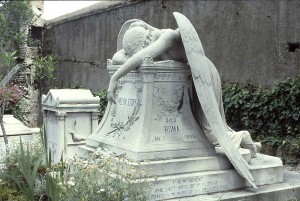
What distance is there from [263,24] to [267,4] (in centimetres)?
38

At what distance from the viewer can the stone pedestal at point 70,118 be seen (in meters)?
6.85

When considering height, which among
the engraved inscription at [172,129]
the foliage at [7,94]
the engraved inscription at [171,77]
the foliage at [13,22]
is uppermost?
the foliage at [13,22]

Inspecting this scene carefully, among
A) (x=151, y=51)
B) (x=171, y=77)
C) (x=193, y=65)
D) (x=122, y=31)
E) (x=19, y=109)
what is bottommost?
(x=19, y=109)

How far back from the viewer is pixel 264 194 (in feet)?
14.5

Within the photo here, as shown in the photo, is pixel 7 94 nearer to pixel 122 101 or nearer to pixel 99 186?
pixel 122 101

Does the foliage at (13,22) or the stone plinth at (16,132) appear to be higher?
the foliage at (13,22)

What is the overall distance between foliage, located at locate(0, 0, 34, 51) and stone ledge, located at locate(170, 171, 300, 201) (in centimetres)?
1206

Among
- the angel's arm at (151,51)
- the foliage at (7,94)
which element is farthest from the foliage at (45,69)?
the angel's arm at (151,51)

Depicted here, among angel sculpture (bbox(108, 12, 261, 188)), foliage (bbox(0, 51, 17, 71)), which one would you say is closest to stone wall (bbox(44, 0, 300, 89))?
foliage (bbox(0, 51, 17, 71))

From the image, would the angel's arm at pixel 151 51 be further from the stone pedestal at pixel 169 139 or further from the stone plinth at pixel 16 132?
the stone plinth at pixel 16 132

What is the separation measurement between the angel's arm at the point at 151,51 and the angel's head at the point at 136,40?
0.61 feet

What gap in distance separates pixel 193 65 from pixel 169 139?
83cm

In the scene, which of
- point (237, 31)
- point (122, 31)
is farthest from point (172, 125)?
point (237, 31)

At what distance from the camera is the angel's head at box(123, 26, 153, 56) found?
479cm
